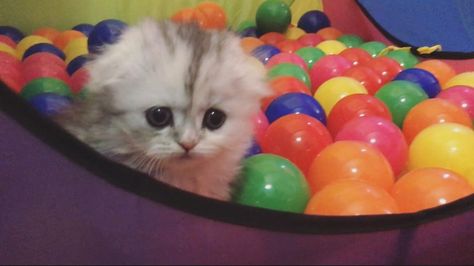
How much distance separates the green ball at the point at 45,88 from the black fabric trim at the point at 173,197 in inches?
29.8

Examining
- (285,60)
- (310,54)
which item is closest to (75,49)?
(285,60)

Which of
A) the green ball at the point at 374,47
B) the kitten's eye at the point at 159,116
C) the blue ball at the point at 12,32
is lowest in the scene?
the green ball at the point at 374,47

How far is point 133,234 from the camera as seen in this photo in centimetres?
81

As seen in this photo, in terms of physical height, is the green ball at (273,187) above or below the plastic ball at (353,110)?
above

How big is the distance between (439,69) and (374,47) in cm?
38

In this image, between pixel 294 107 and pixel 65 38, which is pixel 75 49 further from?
pixel 294 107

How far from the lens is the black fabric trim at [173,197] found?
77 cm

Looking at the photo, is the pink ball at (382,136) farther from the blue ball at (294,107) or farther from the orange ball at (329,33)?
the orange ball at (329,33)

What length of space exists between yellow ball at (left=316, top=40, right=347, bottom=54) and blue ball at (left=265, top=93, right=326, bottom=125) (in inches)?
28.6

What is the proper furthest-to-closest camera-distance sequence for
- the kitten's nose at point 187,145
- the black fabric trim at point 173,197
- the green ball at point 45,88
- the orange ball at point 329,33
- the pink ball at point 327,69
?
the orange ball at point 329,33 < the pink ball at point 327,69 < the green ball at point 45,88 < the kitten's nose at point 187,145 < the black fabric trim at point 173,197

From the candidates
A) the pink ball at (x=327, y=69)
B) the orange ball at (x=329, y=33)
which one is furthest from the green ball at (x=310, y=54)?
the orange ball at (x=329, y=33)

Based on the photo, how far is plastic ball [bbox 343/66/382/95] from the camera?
1.85 meters

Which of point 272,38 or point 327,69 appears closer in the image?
point 327,69

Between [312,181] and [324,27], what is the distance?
4.93 ft
